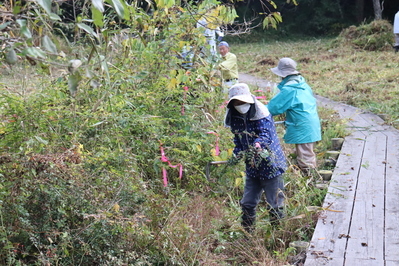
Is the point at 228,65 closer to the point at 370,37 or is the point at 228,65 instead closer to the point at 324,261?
the point at 324,261

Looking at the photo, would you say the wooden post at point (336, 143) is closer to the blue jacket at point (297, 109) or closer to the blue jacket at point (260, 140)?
the blue jacket at point (297, 109)

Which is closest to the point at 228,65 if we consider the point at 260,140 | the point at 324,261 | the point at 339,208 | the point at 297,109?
the point at 297,109

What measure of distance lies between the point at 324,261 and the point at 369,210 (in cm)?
112

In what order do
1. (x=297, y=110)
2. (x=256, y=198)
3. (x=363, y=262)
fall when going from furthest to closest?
(x=297, y=110)
(x=256, y=198)
(x=363, y=262)

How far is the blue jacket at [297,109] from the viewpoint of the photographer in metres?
5.95

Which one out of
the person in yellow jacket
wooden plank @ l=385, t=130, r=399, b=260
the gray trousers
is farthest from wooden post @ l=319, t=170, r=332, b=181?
the person in yellow jacket

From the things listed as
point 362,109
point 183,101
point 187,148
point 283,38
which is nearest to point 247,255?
point 187,148

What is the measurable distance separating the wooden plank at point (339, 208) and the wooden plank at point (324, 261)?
2.1 inches

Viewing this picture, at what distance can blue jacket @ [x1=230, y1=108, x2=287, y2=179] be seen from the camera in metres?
4.54

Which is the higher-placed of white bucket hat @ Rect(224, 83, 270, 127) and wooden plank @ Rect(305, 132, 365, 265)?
white bucket hat @ Rect(224, 83, 270, 127)

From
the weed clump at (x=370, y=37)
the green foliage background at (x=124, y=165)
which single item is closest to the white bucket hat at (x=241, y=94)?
the green foliage background at (x=124, y=165)

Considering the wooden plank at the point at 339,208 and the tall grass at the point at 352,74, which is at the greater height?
the wooden plank at the point at 339,208

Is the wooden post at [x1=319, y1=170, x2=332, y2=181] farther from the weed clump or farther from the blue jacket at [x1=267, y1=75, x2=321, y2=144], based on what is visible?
the weed clump

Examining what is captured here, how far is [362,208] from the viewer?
469 cm
